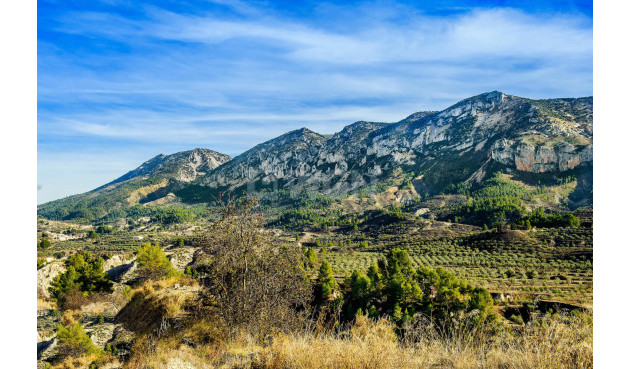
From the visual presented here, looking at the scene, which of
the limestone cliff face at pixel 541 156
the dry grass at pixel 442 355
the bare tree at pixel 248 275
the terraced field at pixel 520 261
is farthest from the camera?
the limestone cliff face at pixel 541 156

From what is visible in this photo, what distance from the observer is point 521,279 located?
102ft

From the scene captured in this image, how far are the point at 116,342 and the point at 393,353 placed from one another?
16951mm

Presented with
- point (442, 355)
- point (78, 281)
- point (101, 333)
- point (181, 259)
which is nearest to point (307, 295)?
point (442, 355)

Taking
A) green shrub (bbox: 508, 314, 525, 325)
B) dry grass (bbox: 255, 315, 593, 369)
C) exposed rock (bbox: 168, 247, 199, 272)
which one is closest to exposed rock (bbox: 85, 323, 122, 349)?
dry grass (bbox: 255, 315, 593, 369)

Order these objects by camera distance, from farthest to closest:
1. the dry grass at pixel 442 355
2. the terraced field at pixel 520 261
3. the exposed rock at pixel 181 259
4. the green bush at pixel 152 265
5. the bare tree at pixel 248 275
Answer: the exposed rock at pixel 181 259 < the green bush at pixel 152 265 < the terraced field at pixel 520 261 < the bare tree at pixel 248 275 < the dry grass at pixel 442 355

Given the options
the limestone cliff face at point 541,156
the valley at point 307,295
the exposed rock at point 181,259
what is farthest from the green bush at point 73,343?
the limestone cliff face at point 541,156

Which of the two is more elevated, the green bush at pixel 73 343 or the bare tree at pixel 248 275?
the bare tree at pixel 248 275

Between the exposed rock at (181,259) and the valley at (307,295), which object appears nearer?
the valley at (307,295)

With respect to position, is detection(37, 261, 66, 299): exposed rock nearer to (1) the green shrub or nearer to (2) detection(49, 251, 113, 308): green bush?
(2) detection(49, 251, 113, 308): green bush

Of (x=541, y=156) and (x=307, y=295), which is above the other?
(x=541, y=156)

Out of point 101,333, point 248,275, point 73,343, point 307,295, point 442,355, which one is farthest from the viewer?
point 101,333

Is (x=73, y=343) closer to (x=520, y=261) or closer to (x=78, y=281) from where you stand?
(x=78, y=281)

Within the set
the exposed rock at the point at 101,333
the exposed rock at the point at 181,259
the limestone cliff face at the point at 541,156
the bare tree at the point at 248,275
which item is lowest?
the exposed rock at the point at 181,259

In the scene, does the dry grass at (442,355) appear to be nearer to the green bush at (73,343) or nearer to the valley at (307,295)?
the valley at (307,295)
